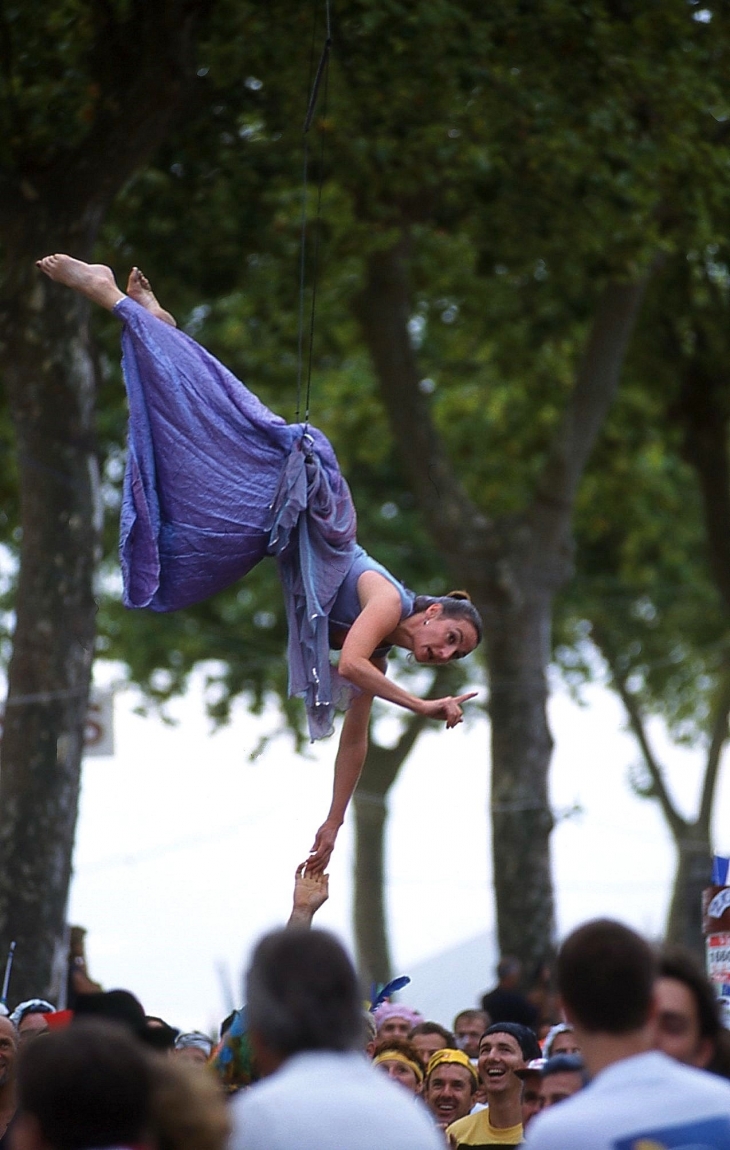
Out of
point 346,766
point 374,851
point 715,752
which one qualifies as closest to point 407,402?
point 346,766

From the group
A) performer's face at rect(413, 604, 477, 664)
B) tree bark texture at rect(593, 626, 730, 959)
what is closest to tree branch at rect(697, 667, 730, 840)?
tree bark texture at rect(593, 626, 730, 959)

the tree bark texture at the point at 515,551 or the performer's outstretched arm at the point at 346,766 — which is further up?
the performer's outstretched arm at the point at 346,766

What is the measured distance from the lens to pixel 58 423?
11188 millimetres

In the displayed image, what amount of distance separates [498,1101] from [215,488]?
8.31ft

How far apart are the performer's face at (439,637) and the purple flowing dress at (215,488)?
1.52 feet

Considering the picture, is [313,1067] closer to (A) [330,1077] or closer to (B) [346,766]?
(A) [330,1077]

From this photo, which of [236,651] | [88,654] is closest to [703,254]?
[88,654]

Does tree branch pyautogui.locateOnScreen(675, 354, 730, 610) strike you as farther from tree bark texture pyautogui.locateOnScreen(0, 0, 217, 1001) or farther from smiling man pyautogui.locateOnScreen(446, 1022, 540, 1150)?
smiling man pyautogui.locateOnScreen(446, 1022, 540, 1150)

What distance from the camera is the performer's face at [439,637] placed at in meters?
6.09

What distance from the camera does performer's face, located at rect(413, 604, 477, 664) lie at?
609 centimetres

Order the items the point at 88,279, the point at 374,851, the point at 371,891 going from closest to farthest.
Answer: 1. the point at 88,279
2. the point at 374,851
3. the point at 371,891

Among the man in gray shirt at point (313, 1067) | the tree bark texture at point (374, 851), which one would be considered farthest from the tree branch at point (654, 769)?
the man in gray shirt at point (313, 1067)

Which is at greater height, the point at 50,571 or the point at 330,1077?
the point at 330,1077

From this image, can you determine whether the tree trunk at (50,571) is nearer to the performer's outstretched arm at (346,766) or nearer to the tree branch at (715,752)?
the performer's outstretched arm at (346,766)
